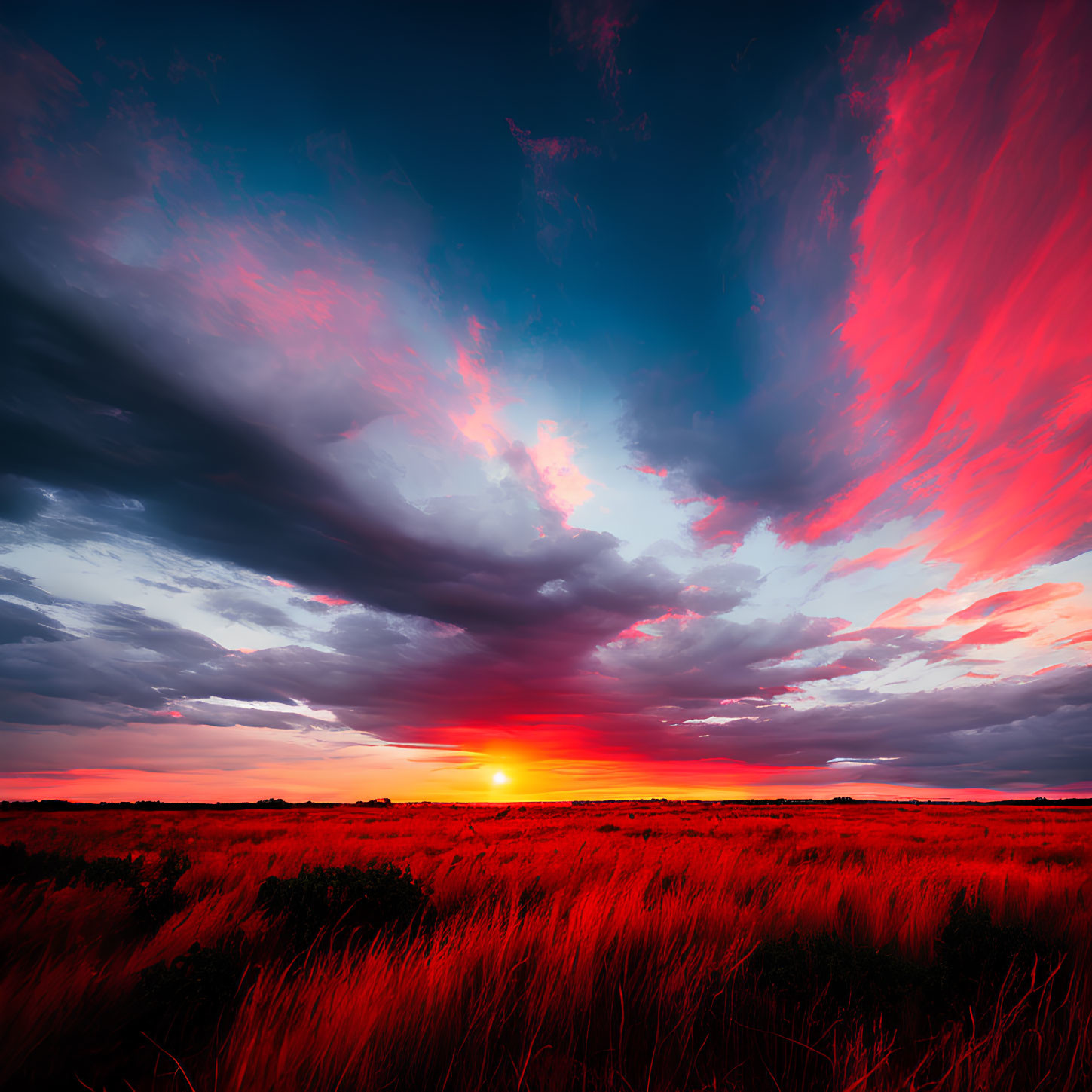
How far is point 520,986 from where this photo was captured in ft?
10.3

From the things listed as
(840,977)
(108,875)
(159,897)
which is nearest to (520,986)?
Answer: (840,977)

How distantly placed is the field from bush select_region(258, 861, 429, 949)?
22 millimetres

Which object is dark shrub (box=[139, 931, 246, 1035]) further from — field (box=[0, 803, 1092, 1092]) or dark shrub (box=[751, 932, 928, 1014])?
dark shrub (box=[751, 932, 928, 1014])

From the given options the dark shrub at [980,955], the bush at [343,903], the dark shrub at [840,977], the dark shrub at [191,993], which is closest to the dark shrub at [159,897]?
the bush at [343,903]

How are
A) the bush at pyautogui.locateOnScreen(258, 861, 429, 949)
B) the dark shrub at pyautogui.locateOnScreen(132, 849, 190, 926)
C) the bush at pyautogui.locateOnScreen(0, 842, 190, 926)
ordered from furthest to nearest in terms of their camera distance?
1. the bush at pyautogui.locateOnScreen(0, 842, 190, 926)
2. the dark shrub at pyautogui.locateOnScreen(132, 849, 190, 926)
3. the bush at pyautogui.locateOnScreen(258, 861, 429, 949)

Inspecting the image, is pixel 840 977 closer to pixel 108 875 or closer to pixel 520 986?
pixel 520 986

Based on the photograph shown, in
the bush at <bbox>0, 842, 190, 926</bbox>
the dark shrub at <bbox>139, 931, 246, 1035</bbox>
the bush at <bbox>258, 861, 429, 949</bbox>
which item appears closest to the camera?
the dark shrub at <bbox>139, 931, 246, 1035</bbox>

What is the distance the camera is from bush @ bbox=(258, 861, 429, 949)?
165 inches

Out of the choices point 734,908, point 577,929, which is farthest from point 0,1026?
point 734,908

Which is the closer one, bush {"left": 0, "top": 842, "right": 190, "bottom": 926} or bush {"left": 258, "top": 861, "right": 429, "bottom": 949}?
bush {"left": 258, "top": 861, "right": 429, "bottom": 949}

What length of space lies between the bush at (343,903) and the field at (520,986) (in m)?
0.02

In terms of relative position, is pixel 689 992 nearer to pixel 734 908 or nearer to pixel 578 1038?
pixel 578 1038

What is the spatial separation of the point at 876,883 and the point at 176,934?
697 cm

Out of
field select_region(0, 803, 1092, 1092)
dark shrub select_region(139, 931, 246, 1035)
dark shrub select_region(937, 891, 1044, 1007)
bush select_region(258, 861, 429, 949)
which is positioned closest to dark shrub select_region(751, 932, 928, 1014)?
A: field select_region(0, 803, 1092, 1092)
